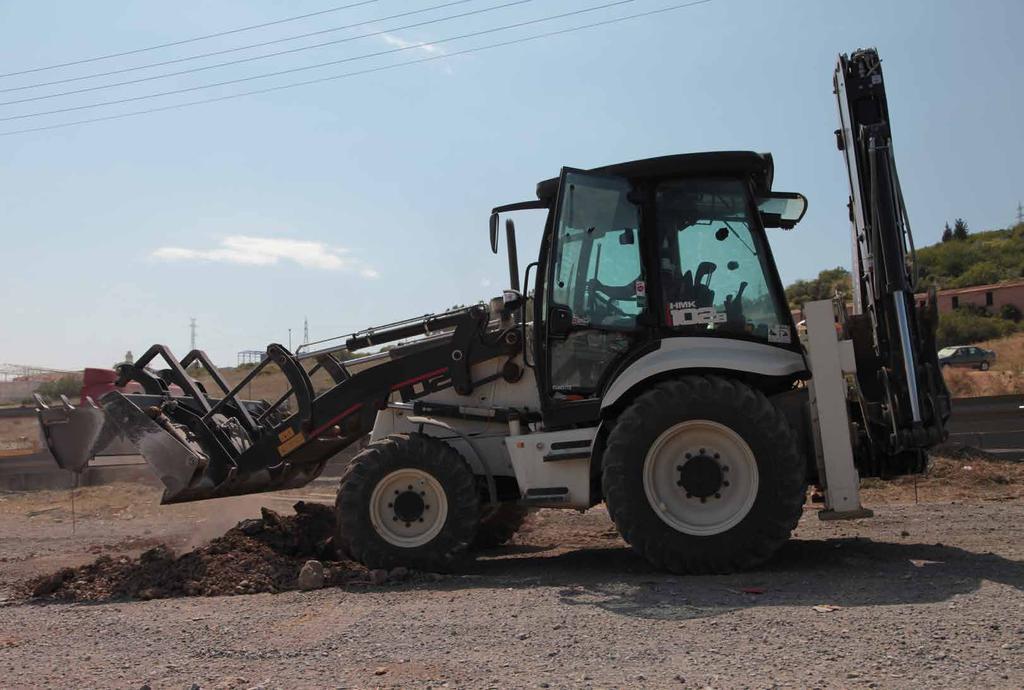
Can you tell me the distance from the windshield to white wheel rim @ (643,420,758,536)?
81cm

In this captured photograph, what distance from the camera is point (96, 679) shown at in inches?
190

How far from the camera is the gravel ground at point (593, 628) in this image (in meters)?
4.52

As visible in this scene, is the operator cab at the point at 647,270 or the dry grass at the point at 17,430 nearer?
the operator cab at the point at 647,270

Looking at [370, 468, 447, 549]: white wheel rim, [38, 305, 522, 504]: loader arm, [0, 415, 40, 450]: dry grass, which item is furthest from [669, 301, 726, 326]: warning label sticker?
[0, 415, 40, 450]: dry grass

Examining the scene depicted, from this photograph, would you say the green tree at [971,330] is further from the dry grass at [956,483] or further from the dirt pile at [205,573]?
the dirt pile at [205,573]

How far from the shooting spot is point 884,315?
6.97 m

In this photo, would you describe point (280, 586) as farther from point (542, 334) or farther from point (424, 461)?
point (542, 334)

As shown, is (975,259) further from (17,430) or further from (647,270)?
(647,270)

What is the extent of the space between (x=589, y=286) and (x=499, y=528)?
3.00 metres

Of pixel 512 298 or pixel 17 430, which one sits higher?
pixel 512 298

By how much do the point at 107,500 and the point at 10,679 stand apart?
10329 millimetres

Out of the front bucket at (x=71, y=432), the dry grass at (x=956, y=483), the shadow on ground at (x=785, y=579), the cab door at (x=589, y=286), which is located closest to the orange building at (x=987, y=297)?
the dry grass at (x=956, y=483)

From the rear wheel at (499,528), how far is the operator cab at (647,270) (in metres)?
2.04

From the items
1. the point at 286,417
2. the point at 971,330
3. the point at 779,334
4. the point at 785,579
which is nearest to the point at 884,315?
the point at 779,334
